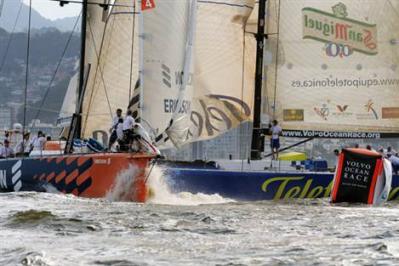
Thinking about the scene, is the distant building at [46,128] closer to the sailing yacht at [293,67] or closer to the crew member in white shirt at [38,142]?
the sailing yacht at [293,67]

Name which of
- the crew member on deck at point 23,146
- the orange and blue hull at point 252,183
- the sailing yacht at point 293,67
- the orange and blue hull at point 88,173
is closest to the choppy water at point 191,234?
the orange and blue hull at point 88,173

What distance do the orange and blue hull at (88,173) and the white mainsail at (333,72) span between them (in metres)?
6.06

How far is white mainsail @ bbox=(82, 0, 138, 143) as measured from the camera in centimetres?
2150

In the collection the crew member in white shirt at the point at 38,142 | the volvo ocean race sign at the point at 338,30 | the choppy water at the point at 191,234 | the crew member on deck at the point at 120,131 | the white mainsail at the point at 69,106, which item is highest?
the volvo ocean race sign at the point at 338,30

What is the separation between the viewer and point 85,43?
20344 mm

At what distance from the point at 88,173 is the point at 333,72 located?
7695 millimetres

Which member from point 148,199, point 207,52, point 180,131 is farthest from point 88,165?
point 207,52

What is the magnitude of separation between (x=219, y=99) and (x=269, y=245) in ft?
39.2

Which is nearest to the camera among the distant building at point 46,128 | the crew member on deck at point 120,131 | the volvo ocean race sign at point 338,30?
the crew member on deck at point 120,131

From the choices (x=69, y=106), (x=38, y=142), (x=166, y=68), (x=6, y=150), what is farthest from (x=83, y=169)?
(x=69, y=106)

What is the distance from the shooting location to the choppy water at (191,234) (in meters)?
7.92

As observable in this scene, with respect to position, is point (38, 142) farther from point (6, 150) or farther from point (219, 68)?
point (219, 68)

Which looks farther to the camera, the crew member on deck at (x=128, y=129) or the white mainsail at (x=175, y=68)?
the white mainsail at (x=175, y=68)

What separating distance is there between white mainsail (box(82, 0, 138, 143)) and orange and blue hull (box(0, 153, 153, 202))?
16.8ft
